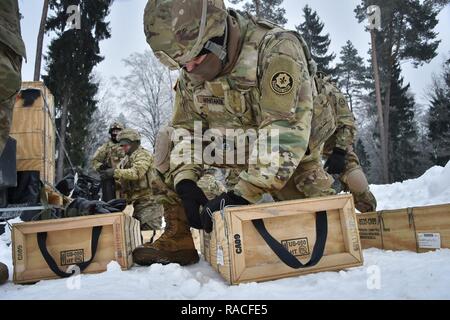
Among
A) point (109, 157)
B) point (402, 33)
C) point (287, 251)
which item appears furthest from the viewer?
point (402, 33)

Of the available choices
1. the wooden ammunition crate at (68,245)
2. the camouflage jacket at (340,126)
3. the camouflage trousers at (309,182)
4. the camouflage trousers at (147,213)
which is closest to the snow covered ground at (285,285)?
the wooden ammunition crate at (68,245)

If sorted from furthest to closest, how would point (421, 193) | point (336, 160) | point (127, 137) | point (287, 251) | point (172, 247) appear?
point (421, 193), point (127, 137), point (336, 160), point (172, 247), point (287, 251)

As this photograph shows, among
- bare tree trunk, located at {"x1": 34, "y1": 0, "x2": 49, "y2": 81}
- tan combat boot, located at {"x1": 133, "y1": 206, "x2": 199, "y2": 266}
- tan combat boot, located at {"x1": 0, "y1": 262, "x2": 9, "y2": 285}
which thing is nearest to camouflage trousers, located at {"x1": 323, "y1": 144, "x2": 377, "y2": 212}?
tan combat boot, located at {"x1": 133, "y1": 206, "x2": 199, "y2": 266}

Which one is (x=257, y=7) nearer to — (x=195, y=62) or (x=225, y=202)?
(x=195, y=62)

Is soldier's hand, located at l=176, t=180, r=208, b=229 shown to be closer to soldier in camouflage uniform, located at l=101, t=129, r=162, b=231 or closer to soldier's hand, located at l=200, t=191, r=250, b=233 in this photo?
soldier's hand, located at l=200, t=191, r=250, b=233

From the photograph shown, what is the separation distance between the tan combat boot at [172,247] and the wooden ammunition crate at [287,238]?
0.60 metres

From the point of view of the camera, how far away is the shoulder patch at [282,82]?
1.93 metres

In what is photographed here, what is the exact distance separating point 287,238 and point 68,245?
3.65 feet

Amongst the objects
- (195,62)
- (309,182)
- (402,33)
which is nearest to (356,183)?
(309,182)

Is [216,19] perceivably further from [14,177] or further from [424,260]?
[14,177]

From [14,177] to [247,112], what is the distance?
3.48 meters

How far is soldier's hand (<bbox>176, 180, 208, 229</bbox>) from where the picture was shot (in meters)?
2.23

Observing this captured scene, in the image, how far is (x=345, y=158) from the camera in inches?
167
